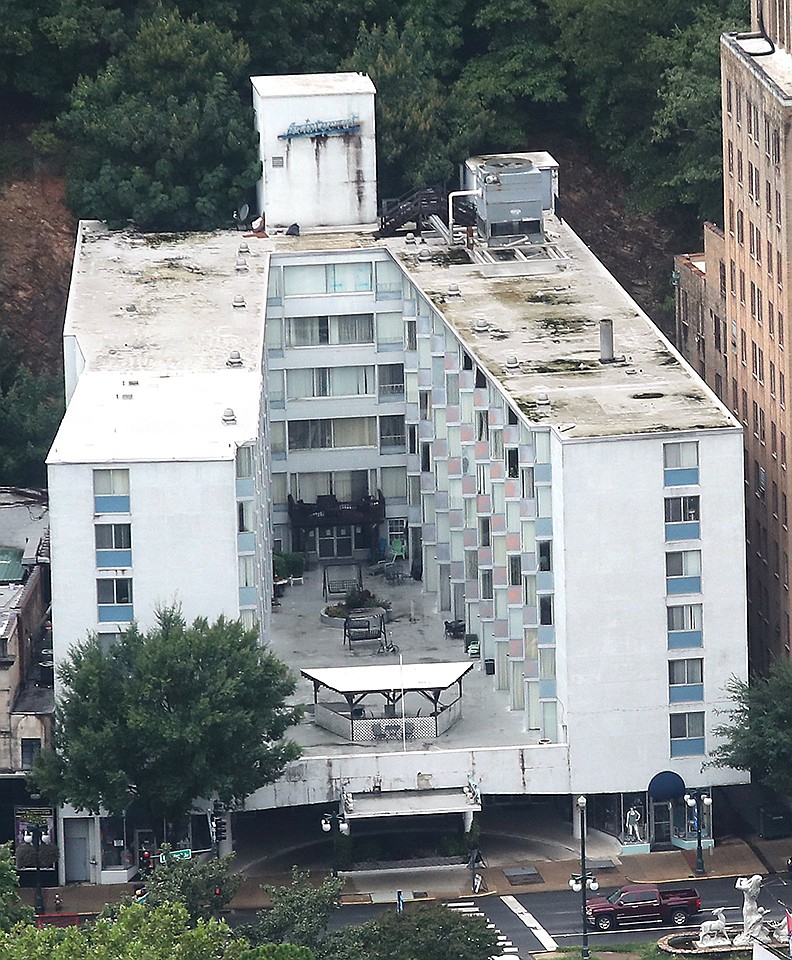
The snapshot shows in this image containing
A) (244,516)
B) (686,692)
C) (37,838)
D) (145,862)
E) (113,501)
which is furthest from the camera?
(686,692)

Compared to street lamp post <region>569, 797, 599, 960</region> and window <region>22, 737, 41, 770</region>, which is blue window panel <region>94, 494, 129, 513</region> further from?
street lamp post <region>569, 797, 599, 960</region>

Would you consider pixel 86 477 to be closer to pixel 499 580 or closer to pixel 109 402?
pixel 109 402

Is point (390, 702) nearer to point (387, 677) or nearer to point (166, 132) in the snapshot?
point (387, 677)

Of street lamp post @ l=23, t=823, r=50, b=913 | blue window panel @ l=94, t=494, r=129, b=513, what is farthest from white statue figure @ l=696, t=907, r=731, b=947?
blue window panel @ l=94, t=494, r=129, b=513

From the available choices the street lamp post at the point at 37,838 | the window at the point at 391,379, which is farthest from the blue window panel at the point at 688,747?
the window at the point at 391,379

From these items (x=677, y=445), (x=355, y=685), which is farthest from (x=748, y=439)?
(x=355, y=685)

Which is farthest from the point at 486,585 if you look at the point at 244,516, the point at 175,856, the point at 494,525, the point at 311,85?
the point at 311,85
